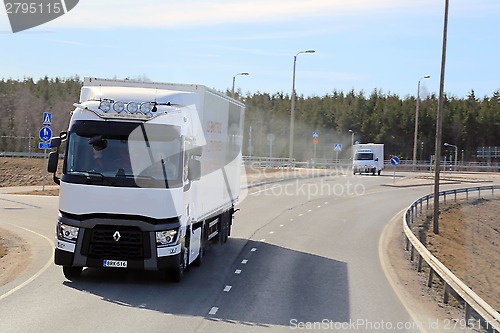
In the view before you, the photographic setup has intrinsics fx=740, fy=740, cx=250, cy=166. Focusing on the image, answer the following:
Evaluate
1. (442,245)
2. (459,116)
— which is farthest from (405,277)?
(459,116)

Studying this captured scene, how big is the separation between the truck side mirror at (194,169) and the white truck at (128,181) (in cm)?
2

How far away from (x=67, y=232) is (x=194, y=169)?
8.94 feet

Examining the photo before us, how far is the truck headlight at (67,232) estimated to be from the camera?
13.4 m

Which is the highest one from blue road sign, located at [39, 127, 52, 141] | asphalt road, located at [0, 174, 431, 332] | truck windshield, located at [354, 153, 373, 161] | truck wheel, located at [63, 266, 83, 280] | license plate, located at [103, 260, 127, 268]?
blue road sign, located at [39, 127, 52, 141]

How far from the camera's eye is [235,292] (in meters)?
14.0

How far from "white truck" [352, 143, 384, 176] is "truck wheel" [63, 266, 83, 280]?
5399cm

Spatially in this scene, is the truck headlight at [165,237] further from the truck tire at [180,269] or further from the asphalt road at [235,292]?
the asphalt road at [235,292]

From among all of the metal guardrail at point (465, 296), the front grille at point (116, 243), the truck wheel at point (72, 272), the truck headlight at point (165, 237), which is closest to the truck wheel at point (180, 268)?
the truck headlight at point (165, 237)

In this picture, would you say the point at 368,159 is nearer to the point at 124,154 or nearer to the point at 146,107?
the point at 146,107

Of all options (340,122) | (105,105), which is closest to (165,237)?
(105,105)

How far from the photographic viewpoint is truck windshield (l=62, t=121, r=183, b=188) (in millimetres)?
13469

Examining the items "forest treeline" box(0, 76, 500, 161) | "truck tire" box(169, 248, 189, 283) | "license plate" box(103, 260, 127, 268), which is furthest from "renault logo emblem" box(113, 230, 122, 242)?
"forest treeline" box(0, 76, 500, 161)

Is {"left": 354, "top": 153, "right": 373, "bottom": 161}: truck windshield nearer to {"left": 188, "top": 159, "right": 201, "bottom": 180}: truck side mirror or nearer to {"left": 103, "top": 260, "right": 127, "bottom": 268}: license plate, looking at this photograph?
{"left": 188, "top": 159, "right": 201, "bottom": 180}: truck side mirror

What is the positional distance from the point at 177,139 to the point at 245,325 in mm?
4159
